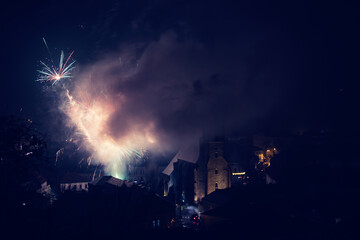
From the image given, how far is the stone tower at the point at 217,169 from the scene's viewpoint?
5250 cm

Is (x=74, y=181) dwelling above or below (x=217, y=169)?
below

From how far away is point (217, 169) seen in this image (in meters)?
53.2

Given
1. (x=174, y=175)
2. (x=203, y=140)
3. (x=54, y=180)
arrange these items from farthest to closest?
(x=54, y=180) < (x=174, y=175) < (x=203, y=140)

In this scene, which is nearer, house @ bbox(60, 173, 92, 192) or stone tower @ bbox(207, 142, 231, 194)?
stone tower @ bbox(207, 142, 231, 194)

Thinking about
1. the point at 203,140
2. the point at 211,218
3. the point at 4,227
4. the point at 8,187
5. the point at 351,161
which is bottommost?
the point at 211,218

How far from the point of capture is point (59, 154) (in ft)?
280

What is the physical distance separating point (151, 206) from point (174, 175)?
940 inches

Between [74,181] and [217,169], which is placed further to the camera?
[74,181]

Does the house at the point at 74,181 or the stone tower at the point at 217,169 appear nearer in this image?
the stone tower at the point at 217,169

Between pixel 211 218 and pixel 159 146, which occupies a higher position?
pixel 159 146

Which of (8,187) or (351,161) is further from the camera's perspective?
(351,161)

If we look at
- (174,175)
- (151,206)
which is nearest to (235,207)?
(151,206)

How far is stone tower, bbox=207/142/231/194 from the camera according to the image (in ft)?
172

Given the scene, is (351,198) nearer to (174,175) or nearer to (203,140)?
(203,140)
